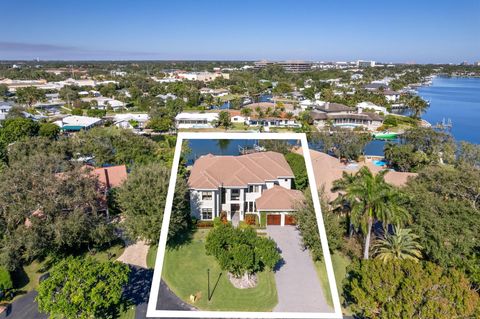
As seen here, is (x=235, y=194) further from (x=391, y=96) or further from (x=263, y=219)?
(x=391, y=96)

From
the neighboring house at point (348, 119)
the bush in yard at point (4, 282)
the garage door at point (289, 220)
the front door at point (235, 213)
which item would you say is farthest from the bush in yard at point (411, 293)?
the neighboring house at point (348, 119)

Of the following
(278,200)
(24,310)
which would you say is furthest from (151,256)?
(278,200)

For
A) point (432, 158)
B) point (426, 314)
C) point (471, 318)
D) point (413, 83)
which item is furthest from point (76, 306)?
point (413, 83)

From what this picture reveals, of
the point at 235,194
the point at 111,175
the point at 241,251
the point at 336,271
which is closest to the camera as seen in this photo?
the point at 241,251

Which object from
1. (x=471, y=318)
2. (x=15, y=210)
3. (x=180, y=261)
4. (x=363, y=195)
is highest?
(x=363, y=195)

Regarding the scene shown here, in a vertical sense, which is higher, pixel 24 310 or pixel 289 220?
pixel 289 220

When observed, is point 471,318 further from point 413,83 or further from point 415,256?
point 413,83

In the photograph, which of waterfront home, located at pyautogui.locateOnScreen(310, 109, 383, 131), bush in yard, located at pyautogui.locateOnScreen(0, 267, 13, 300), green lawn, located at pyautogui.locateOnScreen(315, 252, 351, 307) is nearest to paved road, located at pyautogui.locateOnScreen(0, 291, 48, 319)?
bush in yard, located at pyautogui.locateOnScreen(0, 267, 13, 300)
